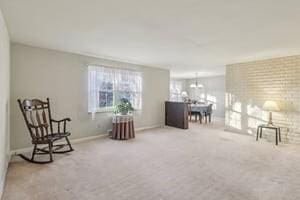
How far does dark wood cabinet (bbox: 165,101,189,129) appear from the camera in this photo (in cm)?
598

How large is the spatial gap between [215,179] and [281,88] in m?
3.57

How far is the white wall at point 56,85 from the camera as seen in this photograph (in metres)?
3.49

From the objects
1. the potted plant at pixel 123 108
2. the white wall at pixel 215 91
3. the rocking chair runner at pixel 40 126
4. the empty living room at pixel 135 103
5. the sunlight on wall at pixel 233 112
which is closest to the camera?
the empty living room at pixel 135 103

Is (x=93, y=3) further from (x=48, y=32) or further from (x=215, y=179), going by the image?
(x=215, y=179)

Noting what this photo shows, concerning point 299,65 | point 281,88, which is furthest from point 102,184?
point 299,65

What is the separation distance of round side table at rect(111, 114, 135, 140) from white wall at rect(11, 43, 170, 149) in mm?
451

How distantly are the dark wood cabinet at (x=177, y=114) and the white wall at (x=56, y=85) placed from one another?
6.92 feet

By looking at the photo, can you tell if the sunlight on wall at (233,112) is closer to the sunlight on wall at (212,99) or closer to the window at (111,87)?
the window at (111,87)

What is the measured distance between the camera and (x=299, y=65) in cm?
429

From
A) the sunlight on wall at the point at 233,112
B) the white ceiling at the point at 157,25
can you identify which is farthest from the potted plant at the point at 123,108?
the sunlight on wall at the point at 233,112

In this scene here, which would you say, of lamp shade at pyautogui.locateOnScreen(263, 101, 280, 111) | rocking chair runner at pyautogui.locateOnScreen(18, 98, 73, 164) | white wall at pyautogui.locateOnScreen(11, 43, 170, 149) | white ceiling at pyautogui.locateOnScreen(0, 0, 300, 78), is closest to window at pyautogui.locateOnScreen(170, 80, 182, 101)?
white wall at pyautogui.locateOnScreen(11, 43, 170, 149)

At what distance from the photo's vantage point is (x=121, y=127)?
456cm

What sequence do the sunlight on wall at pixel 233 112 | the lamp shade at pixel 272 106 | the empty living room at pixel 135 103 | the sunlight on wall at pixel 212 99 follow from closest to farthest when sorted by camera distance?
the empty living room at pixel 135 103
the lamp shade at pixel 272 106
the sunlight on wall at pixel 233 112
the sunlight on wall at pixel 212 99

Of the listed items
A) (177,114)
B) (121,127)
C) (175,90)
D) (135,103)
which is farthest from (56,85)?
(175,90)
